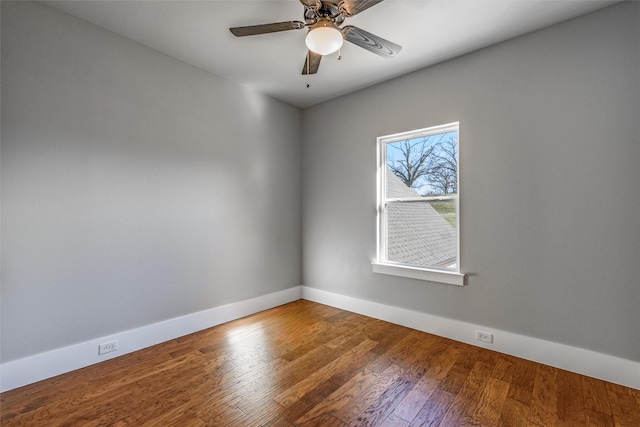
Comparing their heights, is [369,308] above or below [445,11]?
below

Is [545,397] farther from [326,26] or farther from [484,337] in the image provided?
[326,26]

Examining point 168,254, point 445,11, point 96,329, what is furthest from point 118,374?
point 445,11

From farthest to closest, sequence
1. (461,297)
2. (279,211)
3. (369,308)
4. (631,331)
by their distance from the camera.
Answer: (279,211) < (369,308) < (461,297) < (631,331)

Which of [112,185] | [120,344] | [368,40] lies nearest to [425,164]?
[368,40]

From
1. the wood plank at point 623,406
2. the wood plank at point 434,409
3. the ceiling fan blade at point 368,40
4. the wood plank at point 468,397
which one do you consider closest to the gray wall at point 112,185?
the ceiling fan blade at point 368,40

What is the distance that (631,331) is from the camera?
80.4 inches

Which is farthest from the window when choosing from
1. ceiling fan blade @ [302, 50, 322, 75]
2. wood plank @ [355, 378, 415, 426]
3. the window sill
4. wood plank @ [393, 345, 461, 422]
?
ceiling fan blade @ [302, 50, 322, 75]

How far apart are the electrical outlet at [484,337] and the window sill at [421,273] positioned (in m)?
0.47

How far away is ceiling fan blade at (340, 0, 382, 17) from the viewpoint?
174cm

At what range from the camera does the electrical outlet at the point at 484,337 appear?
2605mm

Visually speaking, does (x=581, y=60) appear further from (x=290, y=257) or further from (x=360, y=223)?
(x=290, y=257)

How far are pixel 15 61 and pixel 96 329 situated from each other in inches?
84.4

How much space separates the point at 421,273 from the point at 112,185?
311 cm

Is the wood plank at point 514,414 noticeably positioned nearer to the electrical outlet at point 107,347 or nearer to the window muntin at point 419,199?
the window muntin at point 419,199
